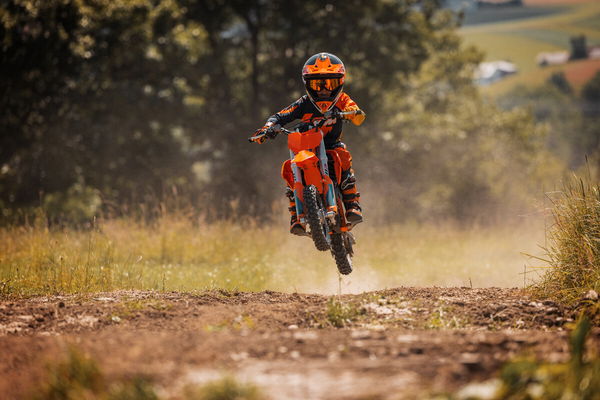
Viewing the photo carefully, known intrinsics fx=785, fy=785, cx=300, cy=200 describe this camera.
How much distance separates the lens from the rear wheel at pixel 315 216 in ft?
29.0

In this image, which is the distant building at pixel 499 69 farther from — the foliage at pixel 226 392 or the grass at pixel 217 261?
the foliage at pixel 226 392

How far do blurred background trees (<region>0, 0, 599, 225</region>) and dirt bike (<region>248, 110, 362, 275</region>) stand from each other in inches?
453

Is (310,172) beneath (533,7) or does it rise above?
beneath

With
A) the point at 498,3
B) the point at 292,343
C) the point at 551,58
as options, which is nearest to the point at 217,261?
the point at 292,343

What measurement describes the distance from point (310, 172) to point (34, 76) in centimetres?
1691

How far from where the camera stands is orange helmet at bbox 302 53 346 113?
29.9 feet

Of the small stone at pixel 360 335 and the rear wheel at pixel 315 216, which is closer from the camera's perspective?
the small stone at pixel 360 335

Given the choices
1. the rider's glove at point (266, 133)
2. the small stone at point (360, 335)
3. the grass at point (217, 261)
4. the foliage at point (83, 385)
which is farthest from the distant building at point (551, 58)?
the foliage at point (83, 385)

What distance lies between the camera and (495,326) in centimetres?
721

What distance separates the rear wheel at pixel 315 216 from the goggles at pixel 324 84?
1.19 meters

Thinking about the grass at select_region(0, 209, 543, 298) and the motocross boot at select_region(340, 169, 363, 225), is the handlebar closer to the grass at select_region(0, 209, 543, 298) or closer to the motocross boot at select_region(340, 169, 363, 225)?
the motocross boot at select_region(340, 169, 363, 225)

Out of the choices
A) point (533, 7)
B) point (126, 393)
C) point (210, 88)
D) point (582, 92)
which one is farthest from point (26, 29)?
point (533, 7)

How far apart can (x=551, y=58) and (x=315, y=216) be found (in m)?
126

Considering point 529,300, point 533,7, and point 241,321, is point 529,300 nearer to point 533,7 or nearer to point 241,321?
point 241,321
